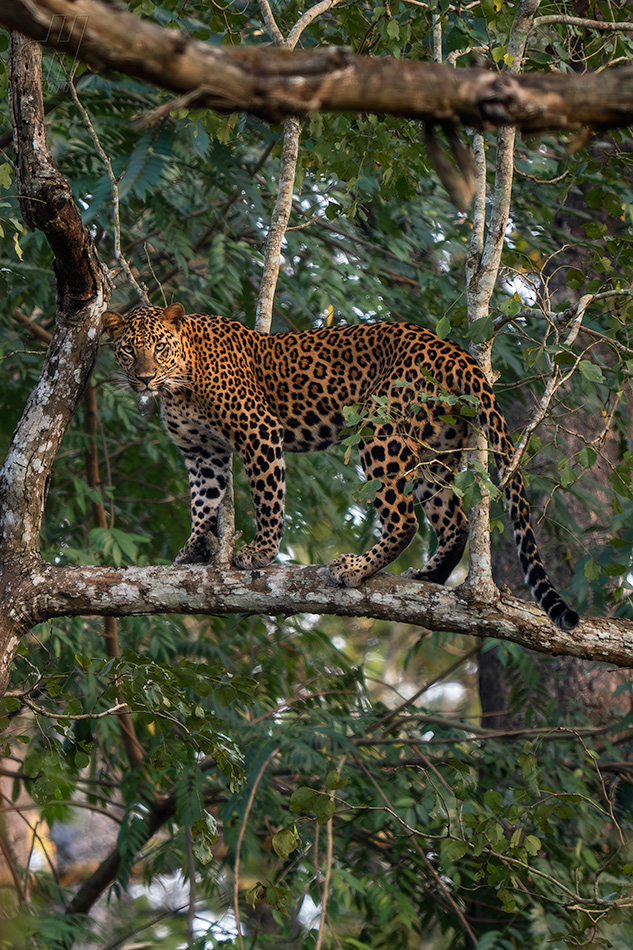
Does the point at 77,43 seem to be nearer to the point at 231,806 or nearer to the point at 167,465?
the point at 231,806

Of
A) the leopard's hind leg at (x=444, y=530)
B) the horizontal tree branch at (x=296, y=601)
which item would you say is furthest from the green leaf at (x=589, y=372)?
the leopard's hind leg at (x=444, y=530)

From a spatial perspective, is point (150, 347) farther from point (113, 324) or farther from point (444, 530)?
point (444, 530)

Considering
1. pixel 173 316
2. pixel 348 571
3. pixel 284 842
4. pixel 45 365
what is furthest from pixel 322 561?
pixel 284 842

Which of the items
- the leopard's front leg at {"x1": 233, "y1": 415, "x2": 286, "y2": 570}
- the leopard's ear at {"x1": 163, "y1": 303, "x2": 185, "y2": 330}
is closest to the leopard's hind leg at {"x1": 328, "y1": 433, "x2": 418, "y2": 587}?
the leopard's front leg at {"x1": 233, "y1": 415, "x2": 286, "y2": 570}

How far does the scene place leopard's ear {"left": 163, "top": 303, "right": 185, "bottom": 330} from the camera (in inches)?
239

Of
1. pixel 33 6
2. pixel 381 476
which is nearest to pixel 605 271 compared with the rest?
pixel 381 476

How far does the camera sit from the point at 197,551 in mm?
6285

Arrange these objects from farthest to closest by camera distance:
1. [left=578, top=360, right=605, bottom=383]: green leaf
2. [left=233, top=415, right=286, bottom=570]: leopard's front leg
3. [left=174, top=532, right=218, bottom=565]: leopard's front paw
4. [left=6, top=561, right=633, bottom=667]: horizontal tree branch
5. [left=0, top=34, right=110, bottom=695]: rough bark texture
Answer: [left=174, top=532, right=218, bottom=565]: leopard's front paw → [left=233, top=415, right=286, bottom=570]: leopard's front leg → [left=0, top=34, right=110, bottom=695]: rough bark texture → [left=6, top=561, right=633, bottom=667]: horizontal tree branch → [left=578, top=360, right=605, bottom=383]: green leaf

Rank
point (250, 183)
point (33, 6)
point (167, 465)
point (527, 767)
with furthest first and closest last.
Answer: point (167, 465)
point (250, 183)
point (527, 767)
point (33, 6)

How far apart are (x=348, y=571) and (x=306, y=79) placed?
325 centimetres

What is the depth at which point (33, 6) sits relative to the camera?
1679 millimetres

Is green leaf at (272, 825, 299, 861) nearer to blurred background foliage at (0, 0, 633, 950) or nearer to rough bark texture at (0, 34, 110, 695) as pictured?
blurred background foliage at (0, 0, 633, 950)

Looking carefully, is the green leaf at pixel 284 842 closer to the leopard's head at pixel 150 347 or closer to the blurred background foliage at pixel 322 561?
the blurred background foliage at pixel 322 561

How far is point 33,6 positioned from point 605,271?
4028 millimetres
